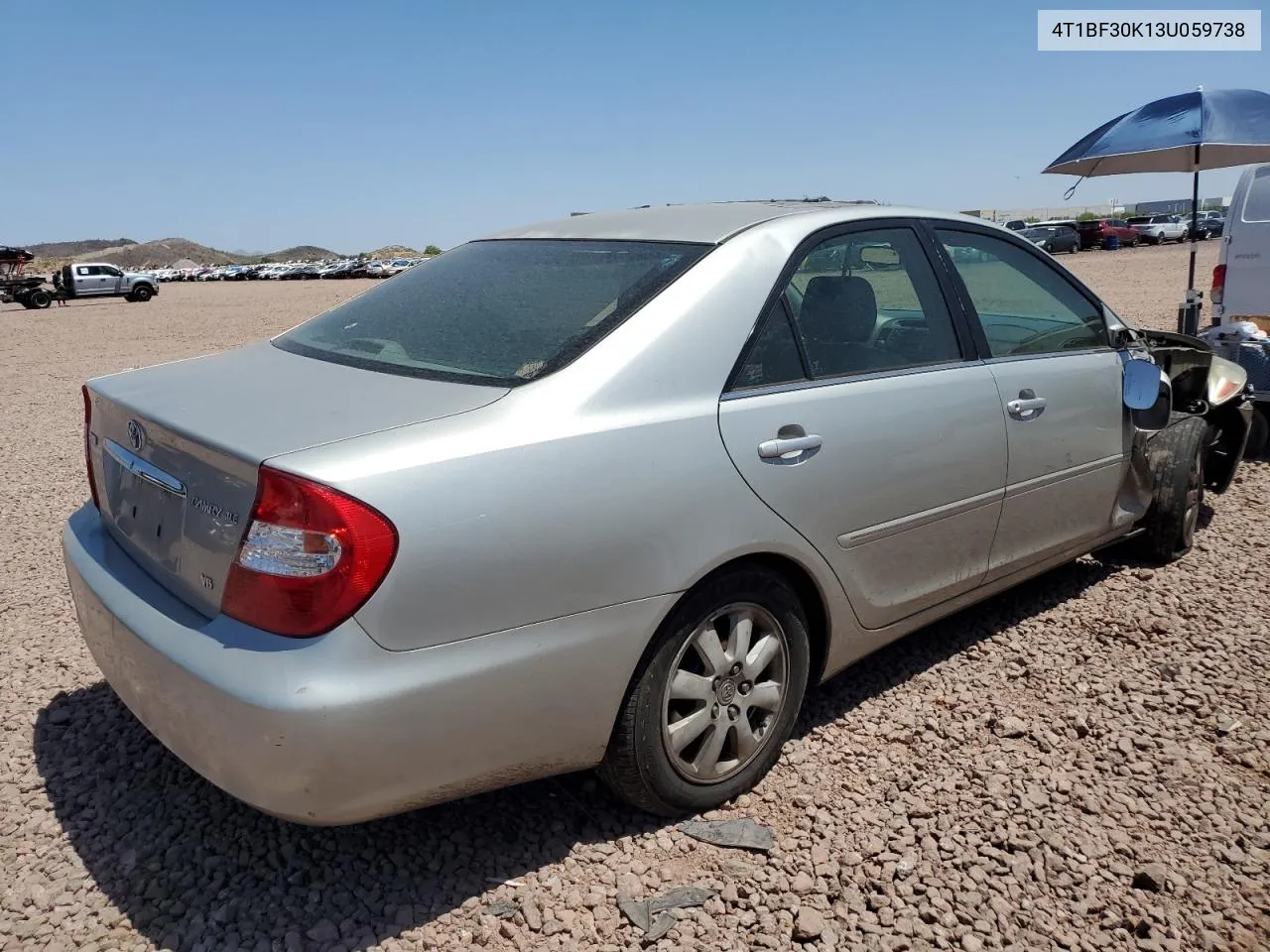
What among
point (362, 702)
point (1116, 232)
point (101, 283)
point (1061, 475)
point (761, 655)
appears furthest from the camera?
point (1116, 232)

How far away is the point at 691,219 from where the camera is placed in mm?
3348

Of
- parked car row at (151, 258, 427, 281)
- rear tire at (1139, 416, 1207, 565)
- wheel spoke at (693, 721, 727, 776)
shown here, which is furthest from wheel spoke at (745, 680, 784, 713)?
parked car row at (151, 258, 427, 281)

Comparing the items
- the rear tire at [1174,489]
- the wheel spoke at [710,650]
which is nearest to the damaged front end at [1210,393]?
the rear tire at [1174,489]

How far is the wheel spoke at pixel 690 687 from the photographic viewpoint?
2.73 m

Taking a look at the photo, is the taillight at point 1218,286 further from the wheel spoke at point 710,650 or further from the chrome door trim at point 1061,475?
the wheel spoke at point 710,650

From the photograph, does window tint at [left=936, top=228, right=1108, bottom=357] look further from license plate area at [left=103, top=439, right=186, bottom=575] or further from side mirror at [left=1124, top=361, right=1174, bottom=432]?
license plate area at [left=103, top=439, right=186, bottom=575]

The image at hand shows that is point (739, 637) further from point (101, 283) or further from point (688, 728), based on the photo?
point (101, 283)

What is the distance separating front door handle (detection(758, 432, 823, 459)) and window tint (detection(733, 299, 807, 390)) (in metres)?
0.17

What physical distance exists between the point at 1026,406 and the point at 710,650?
65.8 inches

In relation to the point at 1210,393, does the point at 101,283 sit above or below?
above

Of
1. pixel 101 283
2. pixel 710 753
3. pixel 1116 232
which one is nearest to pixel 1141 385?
pixel 710 753

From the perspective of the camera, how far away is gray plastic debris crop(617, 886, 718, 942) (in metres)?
2.50

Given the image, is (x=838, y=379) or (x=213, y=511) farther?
(x=838, y=379)

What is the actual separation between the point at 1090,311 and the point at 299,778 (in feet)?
11.9
